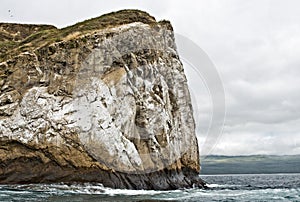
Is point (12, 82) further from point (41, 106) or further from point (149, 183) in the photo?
point (149, 183)

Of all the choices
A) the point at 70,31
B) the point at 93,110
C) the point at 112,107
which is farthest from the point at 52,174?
the point at 70,31

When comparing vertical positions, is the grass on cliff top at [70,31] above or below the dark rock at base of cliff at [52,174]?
above

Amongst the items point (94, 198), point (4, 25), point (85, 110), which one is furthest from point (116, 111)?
point (4, 25)

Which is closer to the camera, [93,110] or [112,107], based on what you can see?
[93,110]

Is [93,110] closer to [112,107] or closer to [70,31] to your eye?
[112,107]

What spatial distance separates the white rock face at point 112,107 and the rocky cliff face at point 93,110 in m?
0.09

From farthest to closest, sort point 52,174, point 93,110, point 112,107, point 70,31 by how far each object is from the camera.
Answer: point 70,31 → point 112,107 → point 93,110 → point 52,174

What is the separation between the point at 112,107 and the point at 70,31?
11.6m

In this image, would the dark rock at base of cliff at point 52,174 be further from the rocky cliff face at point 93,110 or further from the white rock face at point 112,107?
the white rock face at point 112,107

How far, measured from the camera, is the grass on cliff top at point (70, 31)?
148 feet

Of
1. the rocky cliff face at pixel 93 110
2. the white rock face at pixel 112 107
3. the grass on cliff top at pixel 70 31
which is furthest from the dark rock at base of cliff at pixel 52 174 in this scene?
the grass on cliff top at pixel 70 31

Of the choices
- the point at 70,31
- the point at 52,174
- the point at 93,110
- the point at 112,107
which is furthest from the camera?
the point at 70,31

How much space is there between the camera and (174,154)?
47.7 meters

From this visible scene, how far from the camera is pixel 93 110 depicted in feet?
129
